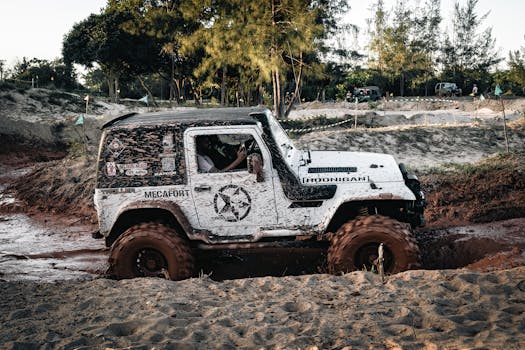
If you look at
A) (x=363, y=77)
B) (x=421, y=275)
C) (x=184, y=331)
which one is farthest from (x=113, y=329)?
(x=363, y=77)

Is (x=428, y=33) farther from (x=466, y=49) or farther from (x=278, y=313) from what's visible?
(x=278, y=313)

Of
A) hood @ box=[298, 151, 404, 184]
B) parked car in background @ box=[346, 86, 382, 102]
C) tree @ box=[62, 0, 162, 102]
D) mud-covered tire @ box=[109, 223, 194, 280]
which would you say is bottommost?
mud-covered tire @ box=[109, 223, 194, 280]

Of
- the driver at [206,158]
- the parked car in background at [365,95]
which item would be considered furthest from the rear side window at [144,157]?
the parked car in background at [365,95]

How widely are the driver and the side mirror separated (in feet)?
0.88

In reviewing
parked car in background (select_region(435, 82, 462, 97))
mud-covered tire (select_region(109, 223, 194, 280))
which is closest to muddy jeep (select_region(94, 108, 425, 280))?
mud-covered tire (select_region(109, 223, 194, 280))

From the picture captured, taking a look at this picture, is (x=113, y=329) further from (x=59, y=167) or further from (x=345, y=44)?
(x=345, y=44)

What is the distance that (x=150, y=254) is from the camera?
5961 mm

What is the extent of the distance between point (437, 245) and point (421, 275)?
2.18 m

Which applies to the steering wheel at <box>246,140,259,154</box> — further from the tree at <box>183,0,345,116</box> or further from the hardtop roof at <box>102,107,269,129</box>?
the tree at <box>183,0,345,116</box>

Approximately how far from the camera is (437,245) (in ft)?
24.1

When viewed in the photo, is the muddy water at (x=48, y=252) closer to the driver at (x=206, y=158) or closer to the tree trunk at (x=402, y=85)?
the driver at (x=206, y=158)

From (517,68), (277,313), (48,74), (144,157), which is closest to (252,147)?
(144,157)

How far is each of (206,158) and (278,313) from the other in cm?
221

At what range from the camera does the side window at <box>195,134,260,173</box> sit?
595 cm
